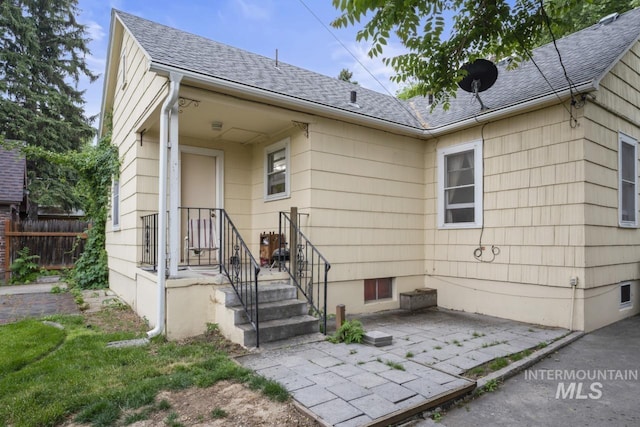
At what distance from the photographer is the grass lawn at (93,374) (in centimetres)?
282

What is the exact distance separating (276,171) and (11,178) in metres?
9.41

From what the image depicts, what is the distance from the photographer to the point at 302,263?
5695 millimetres

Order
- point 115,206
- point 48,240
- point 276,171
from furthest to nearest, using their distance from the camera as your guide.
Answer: point 48,240
point 115,206
point 276,171

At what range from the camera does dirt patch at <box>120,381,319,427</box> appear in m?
2.68

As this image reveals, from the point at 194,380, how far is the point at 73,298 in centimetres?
563

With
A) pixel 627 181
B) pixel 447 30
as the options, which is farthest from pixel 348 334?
pixel 627 181

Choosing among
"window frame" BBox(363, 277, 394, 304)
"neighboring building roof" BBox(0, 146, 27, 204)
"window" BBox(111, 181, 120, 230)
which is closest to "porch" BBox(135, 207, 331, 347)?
"window frame" BBox(363, 277, 394, 304)

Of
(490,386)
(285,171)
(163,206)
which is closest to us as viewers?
(490,386)

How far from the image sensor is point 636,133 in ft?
20.6

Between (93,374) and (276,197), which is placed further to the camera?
(276,197)

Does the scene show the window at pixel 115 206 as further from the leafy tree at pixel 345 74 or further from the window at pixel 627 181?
the leafy tree at pixel 345 74

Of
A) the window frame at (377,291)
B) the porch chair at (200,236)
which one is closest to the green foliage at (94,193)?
the porch chair at (200,236)

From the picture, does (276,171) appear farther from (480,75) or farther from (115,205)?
(115,205)

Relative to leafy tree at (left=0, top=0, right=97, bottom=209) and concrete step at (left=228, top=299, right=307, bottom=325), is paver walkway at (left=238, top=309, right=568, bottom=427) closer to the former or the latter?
concrete step at (left=228, top=299, right=307, bottom=325)
